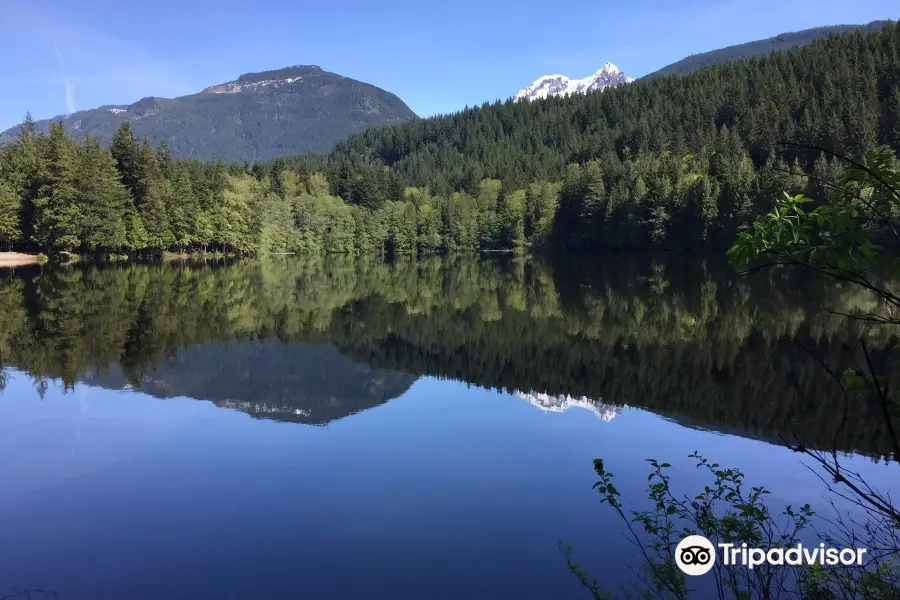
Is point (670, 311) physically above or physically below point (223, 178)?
below

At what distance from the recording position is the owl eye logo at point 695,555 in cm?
652

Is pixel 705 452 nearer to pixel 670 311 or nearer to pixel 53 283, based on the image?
pixel 670 311

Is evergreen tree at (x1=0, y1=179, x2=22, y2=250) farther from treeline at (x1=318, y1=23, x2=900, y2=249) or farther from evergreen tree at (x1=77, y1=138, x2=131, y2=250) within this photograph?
treeline at (x1=318, y1=23, x2=900, y2=249)

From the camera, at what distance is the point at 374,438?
1380cm

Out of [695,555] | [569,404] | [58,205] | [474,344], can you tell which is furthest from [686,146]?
[695,555]

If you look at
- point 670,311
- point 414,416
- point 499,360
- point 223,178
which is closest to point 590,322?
point 670,311

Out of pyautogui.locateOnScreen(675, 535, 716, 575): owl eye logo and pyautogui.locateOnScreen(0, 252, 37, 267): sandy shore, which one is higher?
pyautogui.locateOnScreen(0, 252, 37, 267): sandy shore

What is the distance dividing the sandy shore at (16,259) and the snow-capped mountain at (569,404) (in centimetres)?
6940

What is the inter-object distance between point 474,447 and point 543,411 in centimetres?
Result: 347

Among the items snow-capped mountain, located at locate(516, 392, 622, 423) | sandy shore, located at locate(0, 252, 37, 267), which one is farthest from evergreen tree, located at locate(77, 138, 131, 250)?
snow-capped mountain, located at locate(516, 392, 622, 423)

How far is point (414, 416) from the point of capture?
15.6m

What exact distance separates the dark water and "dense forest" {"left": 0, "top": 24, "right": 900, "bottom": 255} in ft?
119

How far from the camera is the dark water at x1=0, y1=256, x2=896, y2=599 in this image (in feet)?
27.1

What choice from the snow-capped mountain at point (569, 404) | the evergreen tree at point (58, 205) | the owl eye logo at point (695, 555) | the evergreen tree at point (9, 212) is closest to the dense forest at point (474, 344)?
the snow-capped mountain at point (569, 404)
